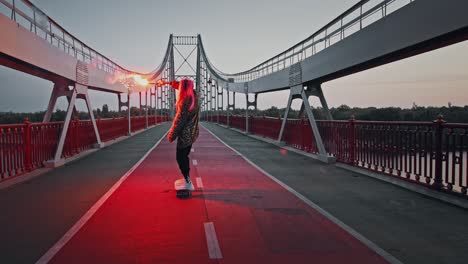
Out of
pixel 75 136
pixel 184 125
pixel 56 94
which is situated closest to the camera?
pixel 184 125

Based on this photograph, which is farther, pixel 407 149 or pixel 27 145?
pixel 27 145

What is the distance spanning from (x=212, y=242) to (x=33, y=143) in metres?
9.25

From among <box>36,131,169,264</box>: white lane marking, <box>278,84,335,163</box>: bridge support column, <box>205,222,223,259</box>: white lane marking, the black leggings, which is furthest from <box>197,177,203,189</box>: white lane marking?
<box>278,84,335,163</box>: bridge support column

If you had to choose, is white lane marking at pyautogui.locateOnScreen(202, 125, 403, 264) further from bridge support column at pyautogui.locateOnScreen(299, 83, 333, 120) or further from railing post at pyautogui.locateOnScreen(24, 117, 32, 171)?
bridge support column at pyautogui.locateOnScreen(299, 83, 333, 120)

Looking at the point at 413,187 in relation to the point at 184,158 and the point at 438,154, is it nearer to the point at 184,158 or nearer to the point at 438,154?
the point at 438,154

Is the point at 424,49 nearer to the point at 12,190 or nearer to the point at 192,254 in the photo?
the point at 192,254

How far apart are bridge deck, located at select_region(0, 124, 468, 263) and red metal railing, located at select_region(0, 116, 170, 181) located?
82 cm

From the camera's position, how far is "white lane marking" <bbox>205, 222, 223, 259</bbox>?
516 cm

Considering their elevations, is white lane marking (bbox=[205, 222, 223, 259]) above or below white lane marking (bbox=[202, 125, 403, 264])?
below

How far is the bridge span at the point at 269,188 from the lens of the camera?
5.50 meters

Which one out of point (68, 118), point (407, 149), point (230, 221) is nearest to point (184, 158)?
point (230, 221)

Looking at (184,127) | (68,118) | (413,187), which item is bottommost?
(413,187)

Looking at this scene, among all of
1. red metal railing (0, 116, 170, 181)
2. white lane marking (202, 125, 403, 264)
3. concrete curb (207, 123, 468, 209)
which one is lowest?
white lane marking (202, 125, 403, 264)

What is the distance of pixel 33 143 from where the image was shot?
12984mm
